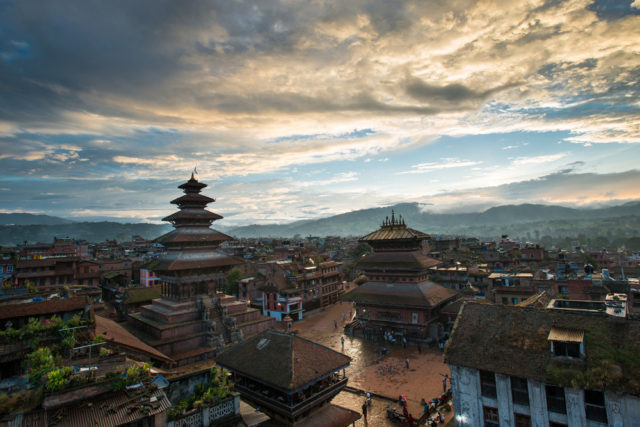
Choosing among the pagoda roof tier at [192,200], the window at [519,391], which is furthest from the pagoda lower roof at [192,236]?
the window at [519,391]

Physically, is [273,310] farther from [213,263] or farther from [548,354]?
[548,354]

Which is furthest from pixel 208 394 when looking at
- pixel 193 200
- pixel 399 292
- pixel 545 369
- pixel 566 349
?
pixel 399 292

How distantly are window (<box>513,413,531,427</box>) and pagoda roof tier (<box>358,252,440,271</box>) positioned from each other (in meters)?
22.0

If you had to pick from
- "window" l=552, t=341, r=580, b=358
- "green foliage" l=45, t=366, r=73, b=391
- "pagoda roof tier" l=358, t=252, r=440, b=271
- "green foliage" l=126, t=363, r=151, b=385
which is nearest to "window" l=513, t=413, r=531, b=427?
"window" l=552, t=341, r=580, b=358

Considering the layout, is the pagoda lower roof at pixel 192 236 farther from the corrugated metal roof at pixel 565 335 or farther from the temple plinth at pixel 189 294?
the corrugated metal roof at pixel 565 335

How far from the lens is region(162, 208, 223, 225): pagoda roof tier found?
34.6m

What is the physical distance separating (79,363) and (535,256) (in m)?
83.1

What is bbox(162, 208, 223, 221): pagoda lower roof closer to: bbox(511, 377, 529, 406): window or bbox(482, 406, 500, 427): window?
bbox(482, 406, 500, 427): window

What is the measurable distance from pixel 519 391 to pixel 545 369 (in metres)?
1.79

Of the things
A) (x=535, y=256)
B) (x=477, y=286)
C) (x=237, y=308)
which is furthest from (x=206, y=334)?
(x=535, y=256)

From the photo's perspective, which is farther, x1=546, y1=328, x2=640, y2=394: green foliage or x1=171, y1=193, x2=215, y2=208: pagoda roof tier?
x1=171, y1=193, x2=215, y2=208: pagoda roof tier

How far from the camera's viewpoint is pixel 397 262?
39.3 m

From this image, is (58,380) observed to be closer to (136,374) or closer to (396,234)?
(136,374)

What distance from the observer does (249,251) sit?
102 metres
